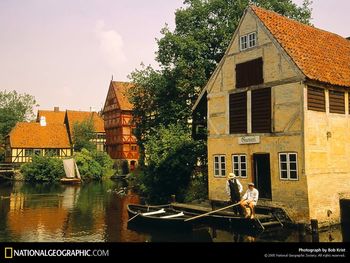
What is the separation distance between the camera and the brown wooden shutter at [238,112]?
21047 mm

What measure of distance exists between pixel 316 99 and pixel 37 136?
162 feet

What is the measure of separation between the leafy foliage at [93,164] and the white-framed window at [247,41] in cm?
3504

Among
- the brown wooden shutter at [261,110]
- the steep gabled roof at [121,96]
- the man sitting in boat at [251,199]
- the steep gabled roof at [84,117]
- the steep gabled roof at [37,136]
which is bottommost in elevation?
the man sitting in boat at [251,199]

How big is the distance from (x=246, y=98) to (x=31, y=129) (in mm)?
47036

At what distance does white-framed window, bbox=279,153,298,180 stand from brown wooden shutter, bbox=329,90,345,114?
134 inches

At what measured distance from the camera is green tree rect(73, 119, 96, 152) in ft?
191

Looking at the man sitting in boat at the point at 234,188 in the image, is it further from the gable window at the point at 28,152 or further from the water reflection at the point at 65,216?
the gable window at the point at 28,152

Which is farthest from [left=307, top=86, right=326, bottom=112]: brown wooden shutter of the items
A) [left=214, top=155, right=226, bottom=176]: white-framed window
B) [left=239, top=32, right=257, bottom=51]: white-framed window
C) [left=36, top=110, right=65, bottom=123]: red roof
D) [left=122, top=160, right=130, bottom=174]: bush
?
[left=36, top=110, right=65, bottom=123]: red roof

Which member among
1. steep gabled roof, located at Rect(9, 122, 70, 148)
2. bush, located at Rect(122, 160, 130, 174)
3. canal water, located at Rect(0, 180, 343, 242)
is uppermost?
steep gabled roof, located at Rect(9, 122, 70, 148)

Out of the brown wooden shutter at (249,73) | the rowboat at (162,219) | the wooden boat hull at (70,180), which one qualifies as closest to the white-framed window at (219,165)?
the rowboat at (162,219)

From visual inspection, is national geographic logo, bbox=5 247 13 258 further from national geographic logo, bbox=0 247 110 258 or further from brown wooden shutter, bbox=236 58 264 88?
brown wooden shutter, bbox=236 58 264 88

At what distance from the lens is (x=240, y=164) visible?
21156 millimetres

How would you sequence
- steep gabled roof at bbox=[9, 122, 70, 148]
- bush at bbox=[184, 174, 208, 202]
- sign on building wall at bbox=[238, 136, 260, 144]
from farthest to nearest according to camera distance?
steep gabled roof at bbox=[9, 122, 70, 148] → bush at bbox=[184, 174, 208, 202] → sign on building wall at bbox=[238, 136, 260, 144]

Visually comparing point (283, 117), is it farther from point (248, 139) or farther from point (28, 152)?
point (28, 152)
